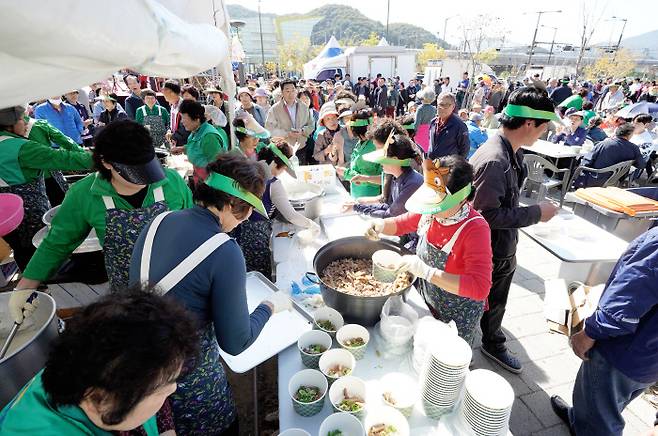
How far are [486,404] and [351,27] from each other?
148 m

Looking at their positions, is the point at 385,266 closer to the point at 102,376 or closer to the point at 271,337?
the point at 271,337

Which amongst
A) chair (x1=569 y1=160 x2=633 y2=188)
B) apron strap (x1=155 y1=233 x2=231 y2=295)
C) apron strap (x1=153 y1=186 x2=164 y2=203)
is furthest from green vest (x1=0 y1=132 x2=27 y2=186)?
chair (x1=569 y1=160 x2=633 y2=188)

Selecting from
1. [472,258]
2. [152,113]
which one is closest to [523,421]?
[472,258]

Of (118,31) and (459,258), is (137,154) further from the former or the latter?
(459,258)

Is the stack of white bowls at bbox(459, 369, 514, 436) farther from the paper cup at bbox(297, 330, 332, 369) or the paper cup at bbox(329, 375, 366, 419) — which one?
the paper cup at bbox(297, 330, 332, 369)

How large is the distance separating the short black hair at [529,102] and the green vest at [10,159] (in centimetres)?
401

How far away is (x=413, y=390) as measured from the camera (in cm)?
153

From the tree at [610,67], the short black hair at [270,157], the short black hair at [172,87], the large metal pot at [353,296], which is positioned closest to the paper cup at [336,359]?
the large metal pot at [353,296]

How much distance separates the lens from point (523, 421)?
250cm

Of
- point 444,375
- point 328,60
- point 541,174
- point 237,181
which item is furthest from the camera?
point 328,60

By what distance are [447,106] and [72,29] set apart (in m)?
4.98

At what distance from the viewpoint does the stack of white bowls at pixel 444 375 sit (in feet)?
4.50

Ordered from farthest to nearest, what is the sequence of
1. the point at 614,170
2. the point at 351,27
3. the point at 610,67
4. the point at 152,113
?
the point at 351,27 → the point at 610,67 → the point at 152,113 → the point at 614,170

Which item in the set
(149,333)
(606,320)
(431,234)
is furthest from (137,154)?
(606,320)
